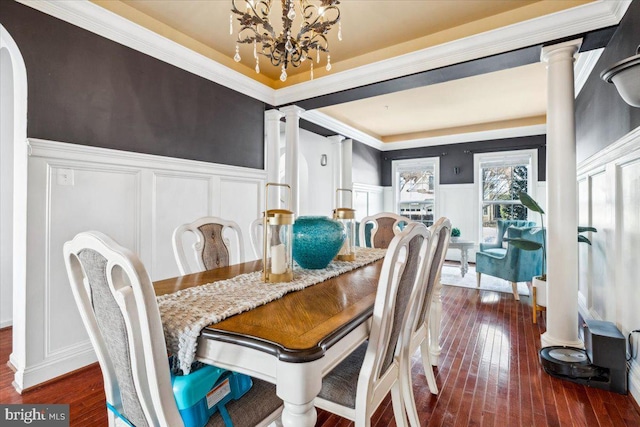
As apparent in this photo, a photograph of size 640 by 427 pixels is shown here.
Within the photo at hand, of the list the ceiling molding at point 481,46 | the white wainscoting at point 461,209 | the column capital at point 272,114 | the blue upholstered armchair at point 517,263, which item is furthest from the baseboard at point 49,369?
the white wainscoting at point 461,209

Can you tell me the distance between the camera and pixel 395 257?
1048 mm

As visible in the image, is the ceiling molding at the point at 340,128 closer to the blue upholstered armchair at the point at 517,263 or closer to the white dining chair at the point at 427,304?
the blue upholstered armchair at the point at 517,263

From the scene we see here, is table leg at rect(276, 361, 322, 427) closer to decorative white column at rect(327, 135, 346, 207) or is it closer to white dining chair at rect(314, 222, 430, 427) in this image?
white dining chair at rect(314, 222, 430, 427)

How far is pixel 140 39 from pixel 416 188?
19.1ft

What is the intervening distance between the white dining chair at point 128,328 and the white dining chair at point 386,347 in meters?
0.33

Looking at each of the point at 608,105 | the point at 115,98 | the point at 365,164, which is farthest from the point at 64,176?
the point at 365,164

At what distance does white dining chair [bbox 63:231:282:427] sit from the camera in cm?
78

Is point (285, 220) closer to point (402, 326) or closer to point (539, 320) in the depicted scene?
Answer: point (402, 326)

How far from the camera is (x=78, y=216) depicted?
7.27 feet

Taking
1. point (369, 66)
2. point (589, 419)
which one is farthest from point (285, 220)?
point (369, 66)

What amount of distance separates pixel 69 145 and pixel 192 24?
1.38 meters

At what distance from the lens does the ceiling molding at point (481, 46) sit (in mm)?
2166

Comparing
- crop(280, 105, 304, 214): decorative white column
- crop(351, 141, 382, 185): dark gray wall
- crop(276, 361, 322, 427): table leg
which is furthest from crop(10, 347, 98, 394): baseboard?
crop(351, 141, 382, 185): dark gray wall

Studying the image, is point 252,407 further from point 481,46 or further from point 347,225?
point 481,46
